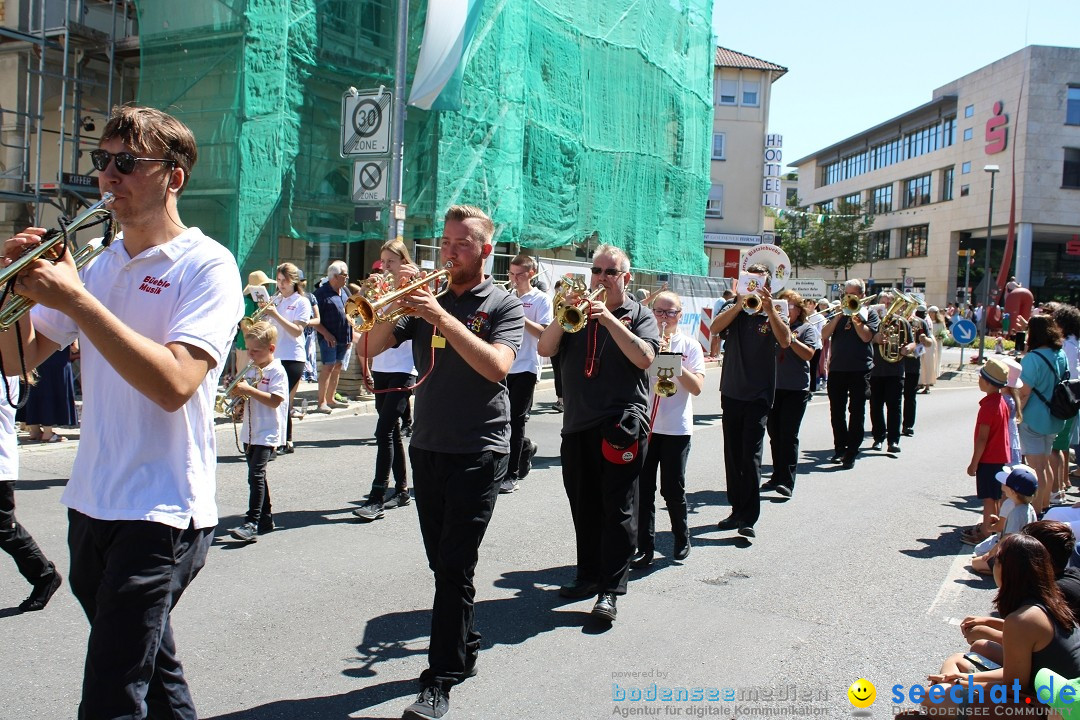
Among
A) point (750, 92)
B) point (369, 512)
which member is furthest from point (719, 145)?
point (369, 512)

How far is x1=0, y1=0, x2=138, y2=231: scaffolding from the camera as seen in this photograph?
13.8 m

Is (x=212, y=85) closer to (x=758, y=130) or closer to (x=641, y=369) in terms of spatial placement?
(x=641, y=369)

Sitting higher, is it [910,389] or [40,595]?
[910,389]

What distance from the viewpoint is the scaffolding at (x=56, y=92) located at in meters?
13.8

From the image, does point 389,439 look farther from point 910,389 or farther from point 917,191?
point 917,191

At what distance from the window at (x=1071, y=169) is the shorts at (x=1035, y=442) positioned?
50267 mm

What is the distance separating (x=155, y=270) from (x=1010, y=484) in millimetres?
5307

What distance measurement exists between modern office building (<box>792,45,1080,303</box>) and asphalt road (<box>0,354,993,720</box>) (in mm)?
35553

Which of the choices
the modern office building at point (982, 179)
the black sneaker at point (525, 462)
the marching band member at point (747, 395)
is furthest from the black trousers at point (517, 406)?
the modern office building at point (982, 179)

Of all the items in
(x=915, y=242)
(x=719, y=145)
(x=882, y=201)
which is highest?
(x=882, y=201)

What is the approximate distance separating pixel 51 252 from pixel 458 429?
190 centimetres

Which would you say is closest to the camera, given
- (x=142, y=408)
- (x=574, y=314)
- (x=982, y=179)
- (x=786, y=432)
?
(x=142, y=408)

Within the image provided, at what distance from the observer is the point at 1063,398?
23.0 feet

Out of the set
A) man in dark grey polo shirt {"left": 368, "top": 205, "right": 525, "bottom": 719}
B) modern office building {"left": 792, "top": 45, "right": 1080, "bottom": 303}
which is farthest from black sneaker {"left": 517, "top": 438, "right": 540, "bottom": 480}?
modern office building {"left": 792, "top": 45, "right": 1080, "bottom": 303}
